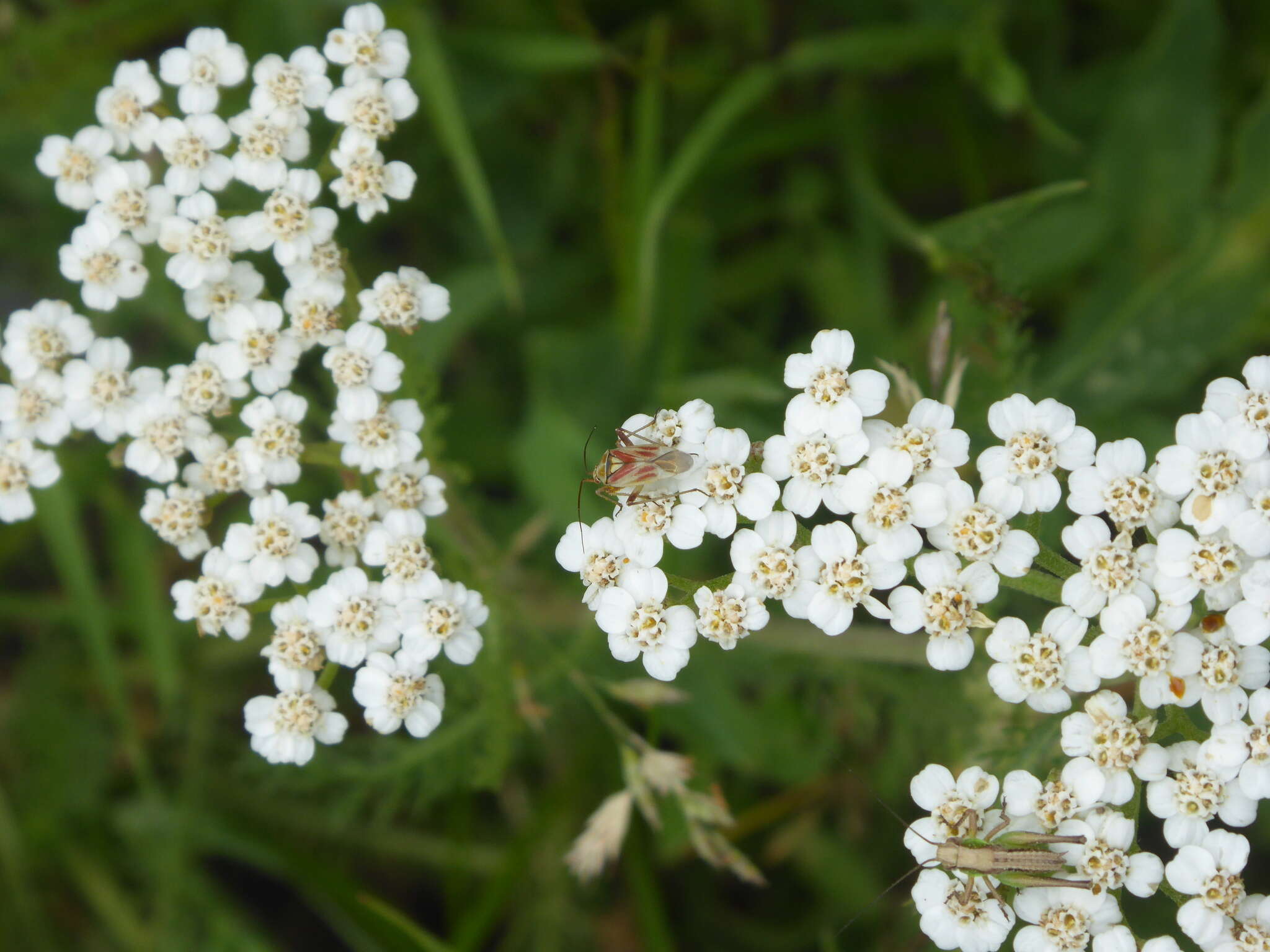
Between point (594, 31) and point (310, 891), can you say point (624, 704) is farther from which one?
point (594, 31)

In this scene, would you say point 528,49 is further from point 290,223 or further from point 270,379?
point 270,379

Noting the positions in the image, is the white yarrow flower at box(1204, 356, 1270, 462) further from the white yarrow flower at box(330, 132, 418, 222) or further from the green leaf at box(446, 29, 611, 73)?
the green leaf at box(446, 29, 611, 73)

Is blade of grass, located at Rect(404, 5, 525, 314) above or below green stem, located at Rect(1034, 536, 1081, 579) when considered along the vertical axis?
above

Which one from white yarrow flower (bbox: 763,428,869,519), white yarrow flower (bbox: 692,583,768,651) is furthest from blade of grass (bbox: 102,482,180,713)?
white yarrow flower (bbox: 763,428,869,519)

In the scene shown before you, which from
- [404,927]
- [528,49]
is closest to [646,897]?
[404,927]

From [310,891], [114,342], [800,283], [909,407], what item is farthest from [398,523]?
[800,283]

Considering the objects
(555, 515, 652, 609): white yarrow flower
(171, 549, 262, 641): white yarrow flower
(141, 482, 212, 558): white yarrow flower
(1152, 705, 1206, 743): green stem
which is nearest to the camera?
(1152, 705, 1206, 743): green stem
